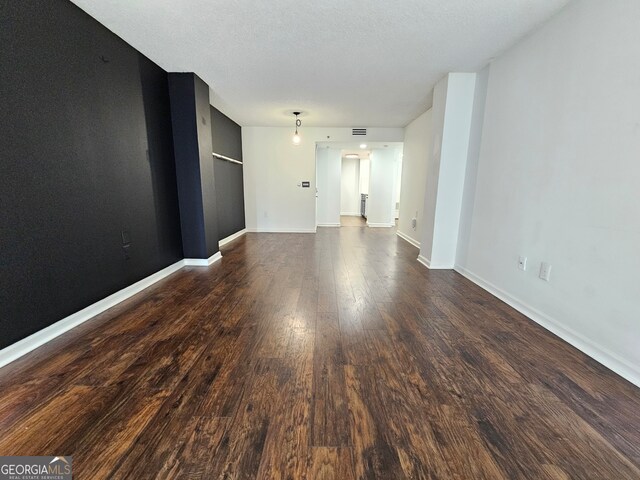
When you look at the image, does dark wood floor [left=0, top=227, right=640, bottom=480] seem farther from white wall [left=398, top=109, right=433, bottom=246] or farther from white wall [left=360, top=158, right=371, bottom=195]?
white wall [left=360, top=158, right=371, bottom=195]

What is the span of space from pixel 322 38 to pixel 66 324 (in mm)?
3165

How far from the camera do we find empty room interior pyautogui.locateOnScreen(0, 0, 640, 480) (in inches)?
44.9

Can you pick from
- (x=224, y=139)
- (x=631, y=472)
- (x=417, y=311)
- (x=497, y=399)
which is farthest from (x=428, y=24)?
(x=224, y=139)

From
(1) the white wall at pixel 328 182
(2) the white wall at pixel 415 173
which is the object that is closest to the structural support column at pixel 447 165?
(2) the white wall at pixel 415 173

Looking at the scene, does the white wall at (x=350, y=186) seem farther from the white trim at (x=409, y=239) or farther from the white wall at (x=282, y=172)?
the white trim at (x=409, y=239)

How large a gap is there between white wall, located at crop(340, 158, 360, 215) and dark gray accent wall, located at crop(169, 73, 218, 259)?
23.8 ft

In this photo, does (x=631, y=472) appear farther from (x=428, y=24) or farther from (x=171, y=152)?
(x=171, y=152)

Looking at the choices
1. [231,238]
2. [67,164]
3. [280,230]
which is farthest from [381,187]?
[67,164]

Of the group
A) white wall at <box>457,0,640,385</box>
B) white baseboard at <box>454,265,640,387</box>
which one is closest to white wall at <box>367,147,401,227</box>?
white wall at <box>457,0,640,385</box>

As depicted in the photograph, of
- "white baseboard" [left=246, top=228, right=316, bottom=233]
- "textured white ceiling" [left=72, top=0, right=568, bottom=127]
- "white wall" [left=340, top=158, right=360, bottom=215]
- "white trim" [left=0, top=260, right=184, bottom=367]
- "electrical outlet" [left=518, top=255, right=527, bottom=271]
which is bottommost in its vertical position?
"white baseboard" [left=246, top=228, right=316, bottom=233]

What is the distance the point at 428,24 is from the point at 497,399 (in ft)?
8.96

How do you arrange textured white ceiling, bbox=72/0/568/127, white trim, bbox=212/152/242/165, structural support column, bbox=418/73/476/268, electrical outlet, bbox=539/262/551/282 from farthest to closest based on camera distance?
white trim, bbox=212/152/242/165 < structural support column, bbox=418/73/476/268 < electrical outlet, bbox=539/262/551/282 < textured white ceiling, bbox=72/0/568/127

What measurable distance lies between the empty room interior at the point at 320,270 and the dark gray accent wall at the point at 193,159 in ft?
0.11

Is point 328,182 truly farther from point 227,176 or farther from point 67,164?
point 67,164
